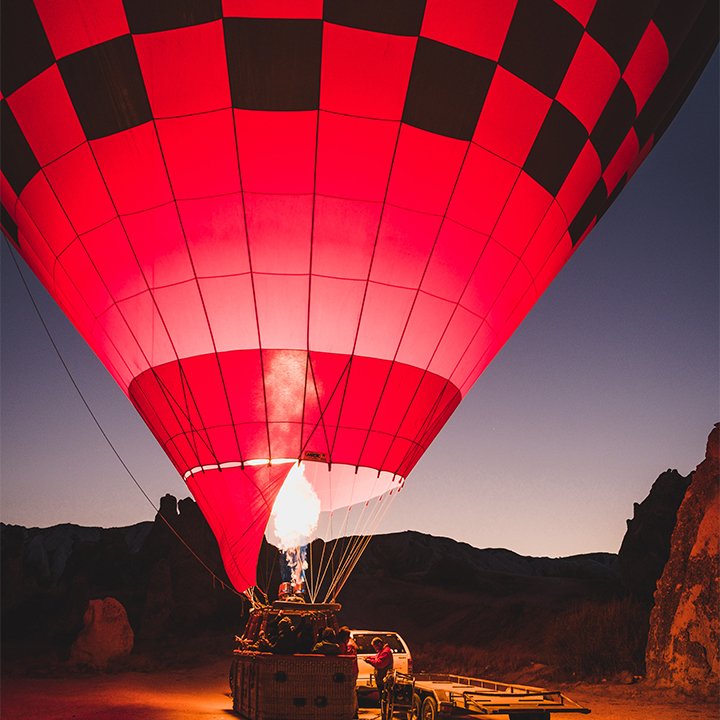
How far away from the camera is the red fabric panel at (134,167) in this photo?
798cm

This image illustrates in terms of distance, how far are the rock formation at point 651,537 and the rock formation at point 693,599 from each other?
15.9m

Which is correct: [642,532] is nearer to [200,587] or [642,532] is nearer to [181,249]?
[200,587]

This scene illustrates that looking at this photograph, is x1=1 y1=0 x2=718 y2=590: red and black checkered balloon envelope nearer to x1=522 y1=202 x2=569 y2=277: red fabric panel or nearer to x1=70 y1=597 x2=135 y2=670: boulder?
x1=522 y1=202 x2=569 y2=277: red fabric panel

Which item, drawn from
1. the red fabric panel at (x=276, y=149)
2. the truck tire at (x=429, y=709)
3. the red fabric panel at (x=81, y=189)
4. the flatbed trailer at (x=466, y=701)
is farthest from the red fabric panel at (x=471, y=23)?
the truck tire at (x=429, y=709)

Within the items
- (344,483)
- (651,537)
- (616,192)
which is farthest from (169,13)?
(651,537)

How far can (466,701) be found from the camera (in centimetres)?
646

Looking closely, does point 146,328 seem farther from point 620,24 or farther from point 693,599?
point 693,599

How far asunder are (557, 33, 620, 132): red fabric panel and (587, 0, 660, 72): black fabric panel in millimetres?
85

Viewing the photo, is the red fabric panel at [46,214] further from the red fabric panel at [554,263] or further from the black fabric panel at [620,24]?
the black fabric panel at [620,24]

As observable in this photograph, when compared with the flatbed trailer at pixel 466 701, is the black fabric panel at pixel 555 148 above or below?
above

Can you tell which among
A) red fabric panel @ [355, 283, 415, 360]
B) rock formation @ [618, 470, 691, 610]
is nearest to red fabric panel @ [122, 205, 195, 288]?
red fabric panel @ [355, 283, 415, 360]

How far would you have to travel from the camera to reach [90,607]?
19.6 m

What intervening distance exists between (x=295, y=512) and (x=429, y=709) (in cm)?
282

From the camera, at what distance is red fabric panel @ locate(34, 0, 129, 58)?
760 centimetres
